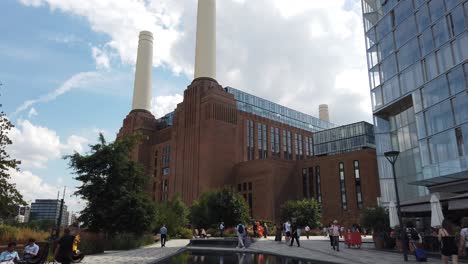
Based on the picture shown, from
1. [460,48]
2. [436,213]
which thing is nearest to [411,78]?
[460,48]

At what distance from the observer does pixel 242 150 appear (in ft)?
241

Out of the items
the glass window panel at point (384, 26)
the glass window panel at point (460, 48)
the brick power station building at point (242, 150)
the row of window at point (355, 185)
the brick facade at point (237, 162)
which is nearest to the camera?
the glass window panel at point (460, 48)

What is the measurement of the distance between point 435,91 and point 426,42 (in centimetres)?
452

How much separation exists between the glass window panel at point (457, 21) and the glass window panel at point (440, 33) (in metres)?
0.57

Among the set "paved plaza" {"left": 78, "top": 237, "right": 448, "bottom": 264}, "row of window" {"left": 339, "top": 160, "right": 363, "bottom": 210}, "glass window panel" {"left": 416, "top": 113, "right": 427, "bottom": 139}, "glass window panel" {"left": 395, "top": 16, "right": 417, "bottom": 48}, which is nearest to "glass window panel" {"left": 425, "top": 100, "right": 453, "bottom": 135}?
"glass window panel" {"left": 416, "top": 113, "right": 427, "bottom": 139}

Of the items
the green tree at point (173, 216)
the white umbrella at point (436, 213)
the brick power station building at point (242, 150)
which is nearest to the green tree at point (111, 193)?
the green tree at point (173, 216)

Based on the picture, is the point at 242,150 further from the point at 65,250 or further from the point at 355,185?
the point at 65,250

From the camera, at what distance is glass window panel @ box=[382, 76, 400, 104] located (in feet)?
111

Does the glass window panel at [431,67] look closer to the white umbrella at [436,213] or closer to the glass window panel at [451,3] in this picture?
the glass window panel at [451,3]

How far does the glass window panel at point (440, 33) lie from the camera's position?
28.3 m

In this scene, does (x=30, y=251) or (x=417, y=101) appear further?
(x=417, y=101)

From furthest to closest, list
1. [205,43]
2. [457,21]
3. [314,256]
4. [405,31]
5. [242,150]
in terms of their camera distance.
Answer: [205,43] → [242,150] → [405,31] → [457,21] → [314,256]

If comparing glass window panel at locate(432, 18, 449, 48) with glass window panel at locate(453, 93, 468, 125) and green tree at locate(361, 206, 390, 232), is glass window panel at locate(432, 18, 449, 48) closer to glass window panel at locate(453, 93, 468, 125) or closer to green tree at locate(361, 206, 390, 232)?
glass window panel at locate(453, 93, 468, 125)

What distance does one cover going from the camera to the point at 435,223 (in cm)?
1588
